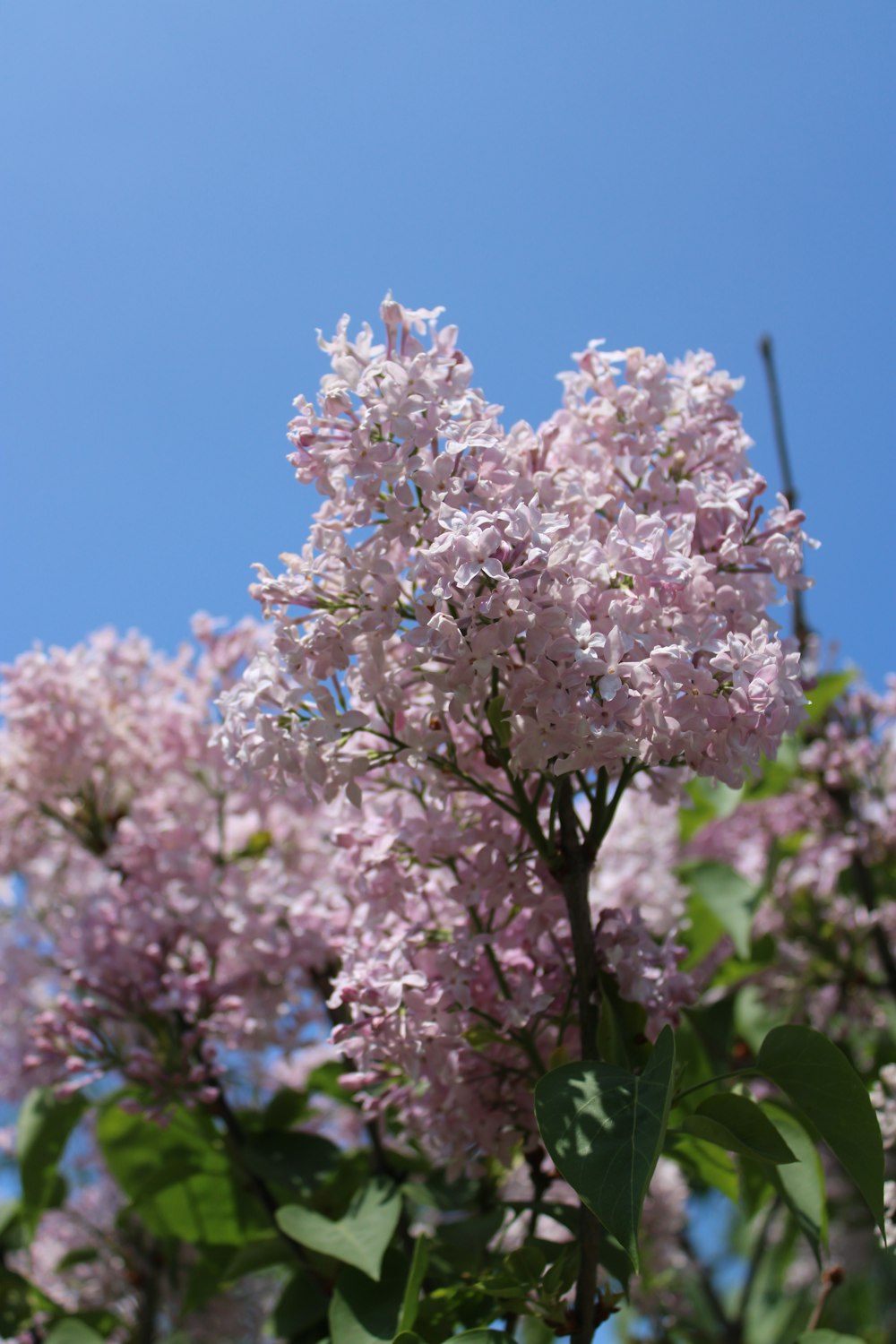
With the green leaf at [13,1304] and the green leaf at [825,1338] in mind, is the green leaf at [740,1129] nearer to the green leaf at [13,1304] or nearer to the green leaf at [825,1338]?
the green leaf at [825,1338]

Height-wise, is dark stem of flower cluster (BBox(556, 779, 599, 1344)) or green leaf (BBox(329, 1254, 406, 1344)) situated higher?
dark stem of flower cluster (BBox(556, 779, 599, 1344))

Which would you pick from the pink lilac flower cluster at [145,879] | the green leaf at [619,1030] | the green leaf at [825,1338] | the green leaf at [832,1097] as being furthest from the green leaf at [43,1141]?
the green leaf at [832,1097]

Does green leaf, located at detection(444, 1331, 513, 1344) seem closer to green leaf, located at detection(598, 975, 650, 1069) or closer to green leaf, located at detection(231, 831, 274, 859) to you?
green leaf, located at detection(598, 975, 650, 1069)

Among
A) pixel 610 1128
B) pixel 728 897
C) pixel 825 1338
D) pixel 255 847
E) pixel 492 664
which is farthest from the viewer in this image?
pixel 255 847

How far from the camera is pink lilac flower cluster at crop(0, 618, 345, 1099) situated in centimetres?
233

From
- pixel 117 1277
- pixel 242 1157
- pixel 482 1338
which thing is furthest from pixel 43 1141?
pixel 482 1338

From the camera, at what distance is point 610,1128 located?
123 cm

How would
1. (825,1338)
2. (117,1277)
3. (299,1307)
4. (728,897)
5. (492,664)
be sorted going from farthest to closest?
(117,1277)
(728,897)
(299,1307)
(825,1338)
(492,664)

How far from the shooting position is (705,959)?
2961 millimetres

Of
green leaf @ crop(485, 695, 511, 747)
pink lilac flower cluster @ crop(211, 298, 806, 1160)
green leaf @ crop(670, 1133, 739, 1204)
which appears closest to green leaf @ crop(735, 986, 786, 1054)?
green leaf @ crop(670, 1133, 739, 1204)

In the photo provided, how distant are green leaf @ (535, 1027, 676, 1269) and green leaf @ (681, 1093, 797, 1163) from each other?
13cm

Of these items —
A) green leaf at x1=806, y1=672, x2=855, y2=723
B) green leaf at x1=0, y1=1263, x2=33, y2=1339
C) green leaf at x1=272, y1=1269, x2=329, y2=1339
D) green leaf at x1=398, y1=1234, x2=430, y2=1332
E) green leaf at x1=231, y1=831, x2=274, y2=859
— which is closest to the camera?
green leaf at x1=398, y1=1234, x2=430, y2=1332

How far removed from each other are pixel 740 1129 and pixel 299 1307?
1.12 m

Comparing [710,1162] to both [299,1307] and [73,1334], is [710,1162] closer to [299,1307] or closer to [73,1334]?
[299,1307]
